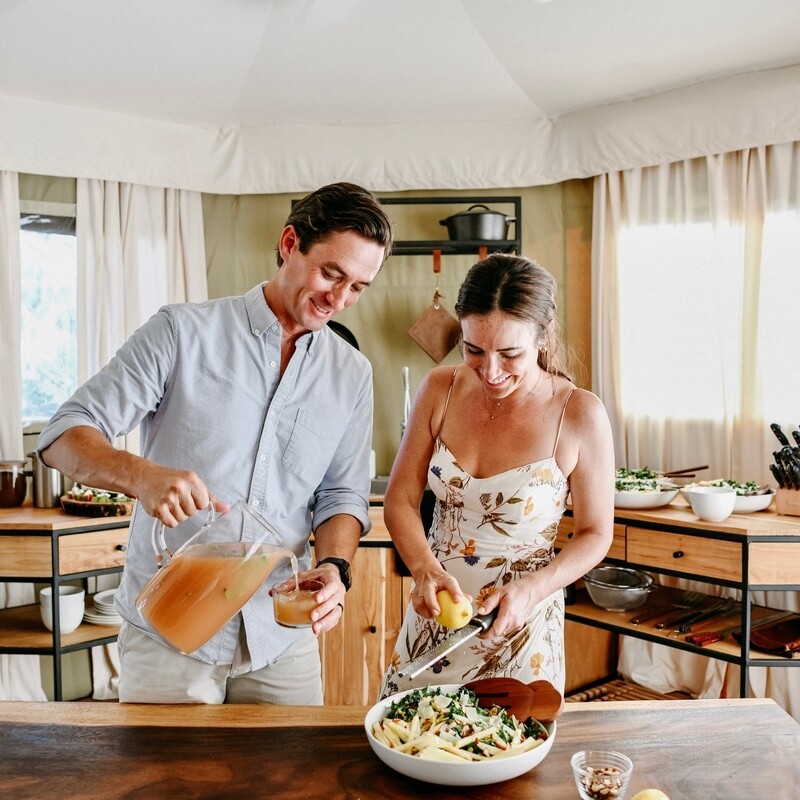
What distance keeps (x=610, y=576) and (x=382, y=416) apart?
1.31 meters

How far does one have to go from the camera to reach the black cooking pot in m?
3.63

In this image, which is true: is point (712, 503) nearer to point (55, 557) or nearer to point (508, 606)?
point (508, 606)

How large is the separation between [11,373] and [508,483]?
2.53m

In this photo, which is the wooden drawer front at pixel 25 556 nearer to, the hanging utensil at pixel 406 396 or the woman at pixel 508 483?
the hanging utensil at pixel 406 396

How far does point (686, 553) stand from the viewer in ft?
9.53

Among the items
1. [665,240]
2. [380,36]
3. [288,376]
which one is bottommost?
[288,376]

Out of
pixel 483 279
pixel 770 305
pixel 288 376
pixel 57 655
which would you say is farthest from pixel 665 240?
pixel 57 655

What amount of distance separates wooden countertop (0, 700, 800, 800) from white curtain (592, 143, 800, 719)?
2.04 meters

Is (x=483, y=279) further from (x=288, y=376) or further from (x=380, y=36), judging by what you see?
(x=380, y=36)

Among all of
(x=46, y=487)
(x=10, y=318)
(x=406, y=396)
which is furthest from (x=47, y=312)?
(x=406, y=396)

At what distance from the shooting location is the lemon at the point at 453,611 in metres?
1.52

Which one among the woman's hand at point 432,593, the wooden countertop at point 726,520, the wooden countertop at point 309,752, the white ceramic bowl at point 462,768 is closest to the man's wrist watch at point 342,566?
the woman's hand at point 432,593

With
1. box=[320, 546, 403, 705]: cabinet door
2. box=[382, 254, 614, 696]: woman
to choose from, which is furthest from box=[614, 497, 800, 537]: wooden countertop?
box=[382, 254, 614, 696]: woman

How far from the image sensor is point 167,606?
4.21 feet
